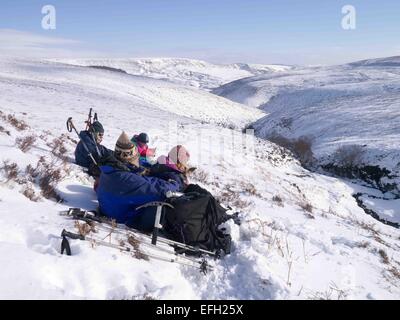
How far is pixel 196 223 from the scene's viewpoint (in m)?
5.48

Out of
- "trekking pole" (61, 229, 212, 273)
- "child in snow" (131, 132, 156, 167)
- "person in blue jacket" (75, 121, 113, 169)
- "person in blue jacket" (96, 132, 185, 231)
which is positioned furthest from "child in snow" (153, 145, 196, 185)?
"person in blue jacket" (75, 121, 113, 169)

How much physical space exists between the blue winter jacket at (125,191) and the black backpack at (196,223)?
13.4 inches

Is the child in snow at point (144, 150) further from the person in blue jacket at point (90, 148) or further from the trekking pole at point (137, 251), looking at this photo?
the trekking pole at point (137, 251)

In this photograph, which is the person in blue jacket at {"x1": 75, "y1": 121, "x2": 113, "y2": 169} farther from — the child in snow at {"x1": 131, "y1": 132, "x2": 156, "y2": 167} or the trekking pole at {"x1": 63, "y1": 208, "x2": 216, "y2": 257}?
the trekking pole at {"x1": 63, "y1": 208, "x2": 216, "y2": 257}

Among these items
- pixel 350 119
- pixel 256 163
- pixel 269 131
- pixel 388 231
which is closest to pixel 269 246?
pixel 388 231

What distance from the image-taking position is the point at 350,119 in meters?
31.8

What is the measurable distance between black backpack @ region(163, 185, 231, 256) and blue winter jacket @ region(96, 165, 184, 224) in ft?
1.11

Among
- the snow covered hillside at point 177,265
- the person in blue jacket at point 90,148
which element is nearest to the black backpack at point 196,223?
the snow covered hillside at point 177,265

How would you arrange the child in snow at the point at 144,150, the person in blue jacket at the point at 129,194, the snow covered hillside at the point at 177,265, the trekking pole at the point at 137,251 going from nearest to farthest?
the snow covered hillside at the point at 177,265 < the trekking pole at the point at 137,251 < the person in blue jacket at the point at 129,194 < the child in snow at the point at 144,150

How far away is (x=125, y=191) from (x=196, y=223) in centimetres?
115

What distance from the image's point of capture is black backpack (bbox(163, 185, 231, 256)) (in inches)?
214

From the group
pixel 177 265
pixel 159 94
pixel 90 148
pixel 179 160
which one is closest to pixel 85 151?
pixel 90 148

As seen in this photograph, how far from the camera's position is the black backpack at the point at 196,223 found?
544 centimetres

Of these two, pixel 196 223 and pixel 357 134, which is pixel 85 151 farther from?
pixel 357 134
